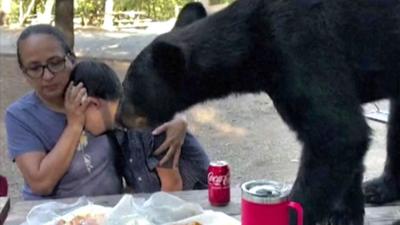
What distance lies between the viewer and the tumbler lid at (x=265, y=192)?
1.83 meters

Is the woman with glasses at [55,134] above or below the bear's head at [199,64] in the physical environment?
below

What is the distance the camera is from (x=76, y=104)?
2756 mm

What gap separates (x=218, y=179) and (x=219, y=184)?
0.03 metres

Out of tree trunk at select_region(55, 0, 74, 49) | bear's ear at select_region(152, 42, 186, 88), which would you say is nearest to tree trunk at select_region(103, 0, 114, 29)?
tree trunk at select_region(55, 0, 74, 49)

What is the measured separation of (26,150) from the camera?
2.78m

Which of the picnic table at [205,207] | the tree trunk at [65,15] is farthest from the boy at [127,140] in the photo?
the tree trunk at [65,15]

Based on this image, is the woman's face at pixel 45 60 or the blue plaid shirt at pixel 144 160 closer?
the woman's face at pixel 45 60

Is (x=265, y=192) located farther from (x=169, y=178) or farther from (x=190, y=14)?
(x=190, y=14)

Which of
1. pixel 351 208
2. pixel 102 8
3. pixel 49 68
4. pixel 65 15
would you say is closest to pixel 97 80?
pixel 49 68

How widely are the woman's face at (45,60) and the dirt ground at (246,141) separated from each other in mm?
2375

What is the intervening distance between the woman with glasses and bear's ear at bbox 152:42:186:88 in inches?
10.0

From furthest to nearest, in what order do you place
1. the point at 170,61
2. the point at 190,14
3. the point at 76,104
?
the point at 190,14 < the point at 76,104 < the point at 170,61

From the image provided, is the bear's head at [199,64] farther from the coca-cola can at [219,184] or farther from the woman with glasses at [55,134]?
the coca-cola can at [219,184]

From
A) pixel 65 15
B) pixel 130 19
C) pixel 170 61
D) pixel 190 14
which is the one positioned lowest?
pixel 130 19
